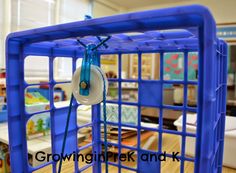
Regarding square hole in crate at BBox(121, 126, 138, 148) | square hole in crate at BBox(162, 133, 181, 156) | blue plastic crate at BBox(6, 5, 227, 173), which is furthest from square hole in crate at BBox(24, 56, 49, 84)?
blue plastic crate at BBox(6, 5, 227, 173)

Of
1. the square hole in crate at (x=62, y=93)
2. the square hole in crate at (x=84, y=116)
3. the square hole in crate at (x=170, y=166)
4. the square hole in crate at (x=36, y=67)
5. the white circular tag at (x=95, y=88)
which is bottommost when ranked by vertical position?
the square hole in crate at (x=170, y=166)

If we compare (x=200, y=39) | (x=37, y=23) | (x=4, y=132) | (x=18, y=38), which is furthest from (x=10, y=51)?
(x=37, y=23)

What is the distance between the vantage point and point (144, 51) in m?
0.78

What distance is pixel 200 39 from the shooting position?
1.14 feet

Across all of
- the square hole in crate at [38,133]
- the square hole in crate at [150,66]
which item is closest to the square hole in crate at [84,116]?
the square hole in crate at [38,133]

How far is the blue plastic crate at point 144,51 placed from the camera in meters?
0.34

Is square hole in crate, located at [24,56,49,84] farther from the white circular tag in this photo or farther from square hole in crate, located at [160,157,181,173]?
the white circular tag

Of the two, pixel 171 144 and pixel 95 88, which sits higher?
pixel 95 88

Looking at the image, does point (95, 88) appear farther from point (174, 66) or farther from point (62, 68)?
point (174, 66)

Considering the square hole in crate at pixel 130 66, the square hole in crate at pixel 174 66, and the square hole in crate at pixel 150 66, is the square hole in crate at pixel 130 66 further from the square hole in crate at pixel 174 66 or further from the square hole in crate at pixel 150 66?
the square hole in crate at pixel 174 66

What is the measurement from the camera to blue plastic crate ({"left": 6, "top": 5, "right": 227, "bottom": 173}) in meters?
0.34

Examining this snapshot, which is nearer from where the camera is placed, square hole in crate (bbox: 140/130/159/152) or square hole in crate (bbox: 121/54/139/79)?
square hole in crate (bbox: 140/130/159/152)

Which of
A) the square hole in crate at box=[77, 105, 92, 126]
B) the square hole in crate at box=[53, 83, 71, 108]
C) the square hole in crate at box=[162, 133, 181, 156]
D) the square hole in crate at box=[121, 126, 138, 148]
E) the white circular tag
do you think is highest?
the white circular tag

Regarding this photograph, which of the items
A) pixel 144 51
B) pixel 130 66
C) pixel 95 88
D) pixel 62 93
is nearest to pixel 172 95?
pixel 130 66
